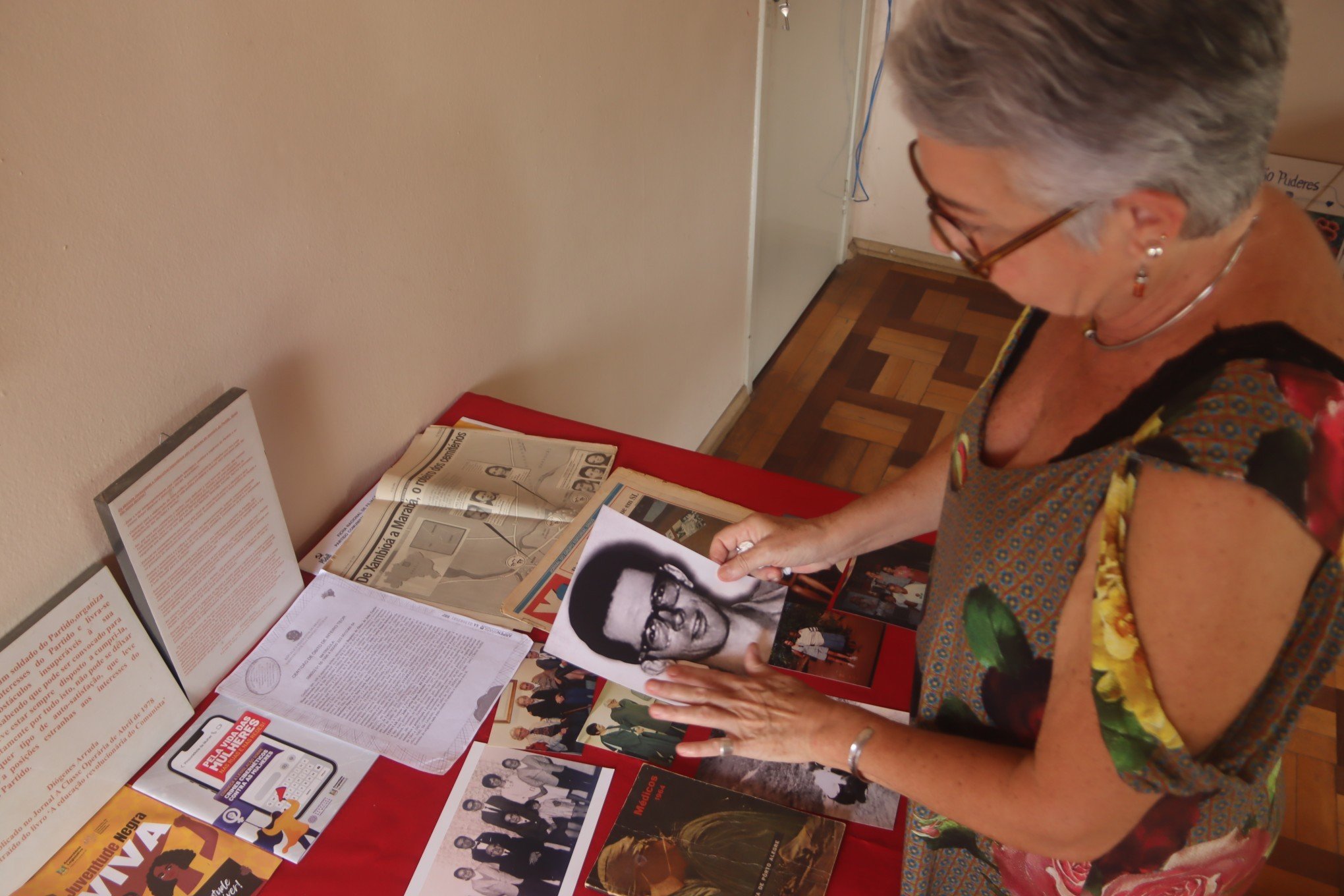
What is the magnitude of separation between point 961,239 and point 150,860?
93cm

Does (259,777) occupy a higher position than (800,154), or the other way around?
(259,777)

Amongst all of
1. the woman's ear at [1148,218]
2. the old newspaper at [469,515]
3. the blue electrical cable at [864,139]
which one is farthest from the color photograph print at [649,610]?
the blue electrical cable at [864,139]

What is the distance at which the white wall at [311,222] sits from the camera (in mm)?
812

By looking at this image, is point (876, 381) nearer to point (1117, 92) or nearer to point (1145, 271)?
point (1145, 271)

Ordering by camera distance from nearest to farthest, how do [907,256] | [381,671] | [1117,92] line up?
[1117,92] < [381,671] < [907,256]

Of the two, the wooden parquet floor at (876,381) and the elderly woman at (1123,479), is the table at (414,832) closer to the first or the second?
the elderly woman at (1123,479)

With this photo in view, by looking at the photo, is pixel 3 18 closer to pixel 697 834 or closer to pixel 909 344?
pixel 697 834

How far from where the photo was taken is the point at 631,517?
4.03 ft

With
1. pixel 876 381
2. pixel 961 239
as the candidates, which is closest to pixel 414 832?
pixel 961 239

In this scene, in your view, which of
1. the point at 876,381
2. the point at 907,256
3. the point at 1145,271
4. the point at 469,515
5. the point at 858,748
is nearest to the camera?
the point at 1145,271

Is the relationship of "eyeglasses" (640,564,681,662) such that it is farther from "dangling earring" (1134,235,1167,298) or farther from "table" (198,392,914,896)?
"dangling earring" (1134,235,1167,298)

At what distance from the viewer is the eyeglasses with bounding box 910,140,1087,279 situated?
2.35ft

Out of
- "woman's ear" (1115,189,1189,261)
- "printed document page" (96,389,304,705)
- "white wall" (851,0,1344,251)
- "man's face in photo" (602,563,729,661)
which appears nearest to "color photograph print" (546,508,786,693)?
"man's face in photo" (602,563,729,661)

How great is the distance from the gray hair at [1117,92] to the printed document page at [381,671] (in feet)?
2.45
